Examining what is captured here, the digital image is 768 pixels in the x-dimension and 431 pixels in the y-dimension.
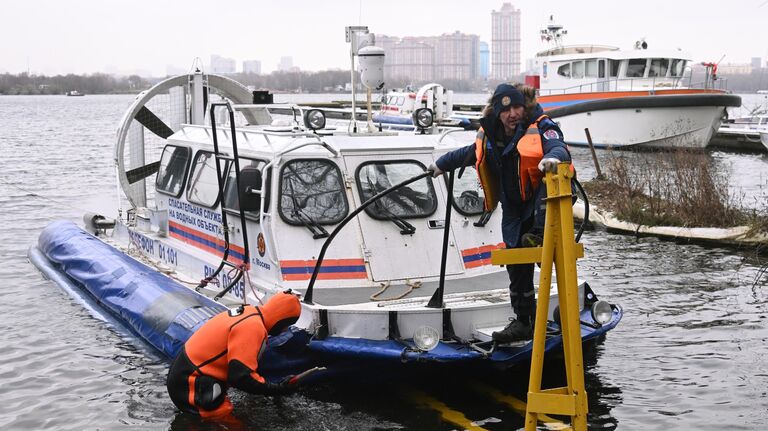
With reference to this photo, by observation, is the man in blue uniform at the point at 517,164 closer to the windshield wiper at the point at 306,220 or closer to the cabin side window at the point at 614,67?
the windshield wiper at the point at 306,220

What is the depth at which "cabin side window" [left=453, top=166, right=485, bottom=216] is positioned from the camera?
9.66 meters

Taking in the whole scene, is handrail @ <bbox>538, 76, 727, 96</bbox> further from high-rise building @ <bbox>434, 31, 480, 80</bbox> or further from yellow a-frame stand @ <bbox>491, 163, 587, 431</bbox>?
high-rise building @ <bbox>434, 31, 480, 80</bbox>

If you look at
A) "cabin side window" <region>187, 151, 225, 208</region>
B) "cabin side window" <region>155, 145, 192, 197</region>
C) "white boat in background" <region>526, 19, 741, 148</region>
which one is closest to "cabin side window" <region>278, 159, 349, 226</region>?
"cabin side window" <region>187, 151, 225, 208</region>

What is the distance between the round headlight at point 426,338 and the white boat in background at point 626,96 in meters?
28.7

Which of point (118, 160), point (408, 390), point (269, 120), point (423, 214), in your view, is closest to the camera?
point (408, 390)

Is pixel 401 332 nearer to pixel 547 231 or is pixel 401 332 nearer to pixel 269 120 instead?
pixel 547 231

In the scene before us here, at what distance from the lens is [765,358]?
32.7 ft

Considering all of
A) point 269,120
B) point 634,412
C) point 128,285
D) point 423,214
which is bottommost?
point 634,412

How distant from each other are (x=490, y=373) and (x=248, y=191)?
2927mm

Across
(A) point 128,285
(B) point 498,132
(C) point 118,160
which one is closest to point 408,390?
(B) point 498,132

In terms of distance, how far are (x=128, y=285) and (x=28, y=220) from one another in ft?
35.6

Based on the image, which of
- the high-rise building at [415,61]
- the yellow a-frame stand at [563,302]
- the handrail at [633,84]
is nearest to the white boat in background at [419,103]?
the handrail at [633,84]

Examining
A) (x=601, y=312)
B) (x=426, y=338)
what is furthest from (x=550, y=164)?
(x=601, y=312)

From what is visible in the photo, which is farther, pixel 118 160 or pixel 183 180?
pixel 118 160
